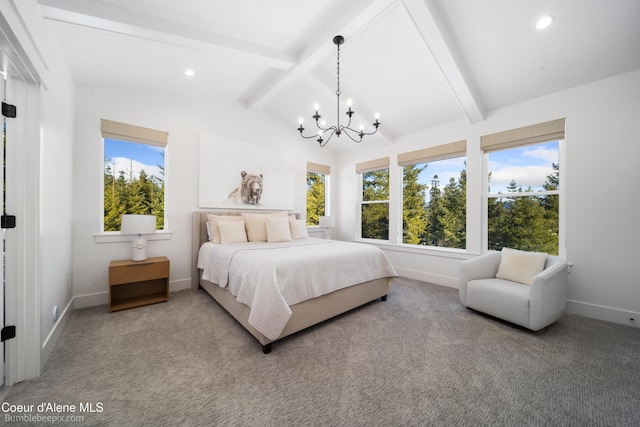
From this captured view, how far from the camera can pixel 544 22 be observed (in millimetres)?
2129

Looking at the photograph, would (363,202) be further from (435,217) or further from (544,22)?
(544,22)

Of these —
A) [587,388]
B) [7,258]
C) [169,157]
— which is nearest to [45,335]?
[7,258]

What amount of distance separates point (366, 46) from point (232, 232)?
2.89 meters

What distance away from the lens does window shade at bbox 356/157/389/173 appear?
4.67m

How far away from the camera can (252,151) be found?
4262 millimetres

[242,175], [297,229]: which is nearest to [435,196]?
[297,229]

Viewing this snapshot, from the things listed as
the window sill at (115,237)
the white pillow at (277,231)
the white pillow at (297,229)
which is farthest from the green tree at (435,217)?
the window sill at (115,237)

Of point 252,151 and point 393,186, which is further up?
point 252,151

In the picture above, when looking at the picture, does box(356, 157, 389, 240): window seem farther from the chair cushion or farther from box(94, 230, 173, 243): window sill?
box(94, 230, 173, 243): window sill

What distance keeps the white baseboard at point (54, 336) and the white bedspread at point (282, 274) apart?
1277 mm

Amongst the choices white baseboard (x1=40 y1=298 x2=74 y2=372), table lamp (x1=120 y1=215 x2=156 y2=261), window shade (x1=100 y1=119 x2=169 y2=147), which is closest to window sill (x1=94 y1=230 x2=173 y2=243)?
table lamp (x1=120 y1=215 x2=156 y2=261)

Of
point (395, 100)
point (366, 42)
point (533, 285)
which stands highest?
point (366, 42)

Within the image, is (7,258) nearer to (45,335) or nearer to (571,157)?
(45,335)

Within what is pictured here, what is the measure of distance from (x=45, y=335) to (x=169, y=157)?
7.84 feet
